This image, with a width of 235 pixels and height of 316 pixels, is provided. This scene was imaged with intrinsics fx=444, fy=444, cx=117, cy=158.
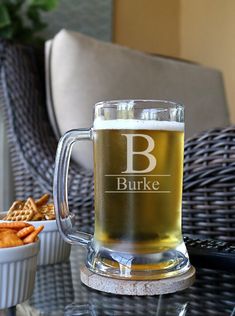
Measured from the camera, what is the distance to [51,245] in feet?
1.97

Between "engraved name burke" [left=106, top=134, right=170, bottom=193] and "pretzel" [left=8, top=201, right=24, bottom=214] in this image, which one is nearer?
"engraved name burke" [left=106, top=134, right=170, bottom=193]

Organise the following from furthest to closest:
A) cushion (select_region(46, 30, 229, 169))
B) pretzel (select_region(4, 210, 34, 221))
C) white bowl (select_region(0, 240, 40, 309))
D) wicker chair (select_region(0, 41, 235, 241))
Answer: cushion (select_region(46, 30, 229, 169)), wicker chair (select_region(0, 41, 235, 241)), pretzel (select_region(4, 210, 34, 221)), white bowl (select_region(0, 240, 40, 309))

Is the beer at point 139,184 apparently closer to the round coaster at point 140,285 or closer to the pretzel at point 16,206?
the round coaster at point 140,285

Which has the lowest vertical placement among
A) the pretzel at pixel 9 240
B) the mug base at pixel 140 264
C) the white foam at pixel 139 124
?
the mug base at pixel 140 264

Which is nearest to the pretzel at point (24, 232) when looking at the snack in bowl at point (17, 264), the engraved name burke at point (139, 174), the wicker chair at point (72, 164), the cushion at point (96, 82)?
the snack in bowl at point (17, 264)

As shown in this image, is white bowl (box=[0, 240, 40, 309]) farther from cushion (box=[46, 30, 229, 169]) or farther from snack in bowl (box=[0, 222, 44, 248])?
cushion (box=[46, 30, 229, 169])

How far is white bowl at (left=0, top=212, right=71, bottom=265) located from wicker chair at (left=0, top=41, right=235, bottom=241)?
23cm

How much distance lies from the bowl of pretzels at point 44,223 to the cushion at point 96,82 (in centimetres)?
44

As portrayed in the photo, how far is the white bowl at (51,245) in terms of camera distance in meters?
0.59

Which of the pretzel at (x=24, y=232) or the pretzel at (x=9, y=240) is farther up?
the pretzel at (x=24, y=232)

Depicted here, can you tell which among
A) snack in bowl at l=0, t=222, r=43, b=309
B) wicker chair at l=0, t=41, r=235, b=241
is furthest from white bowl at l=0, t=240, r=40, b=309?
wicker chair at l=0, t=41, r=235, b=241

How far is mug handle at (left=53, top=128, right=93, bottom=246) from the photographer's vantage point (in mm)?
517

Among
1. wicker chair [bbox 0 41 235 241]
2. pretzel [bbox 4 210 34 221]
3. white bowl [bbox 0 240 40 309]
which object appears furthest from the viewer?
wicker chair [bbox 0 41 235 241]

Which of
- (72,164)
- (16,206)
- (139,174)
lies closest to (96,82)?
(72,164)
